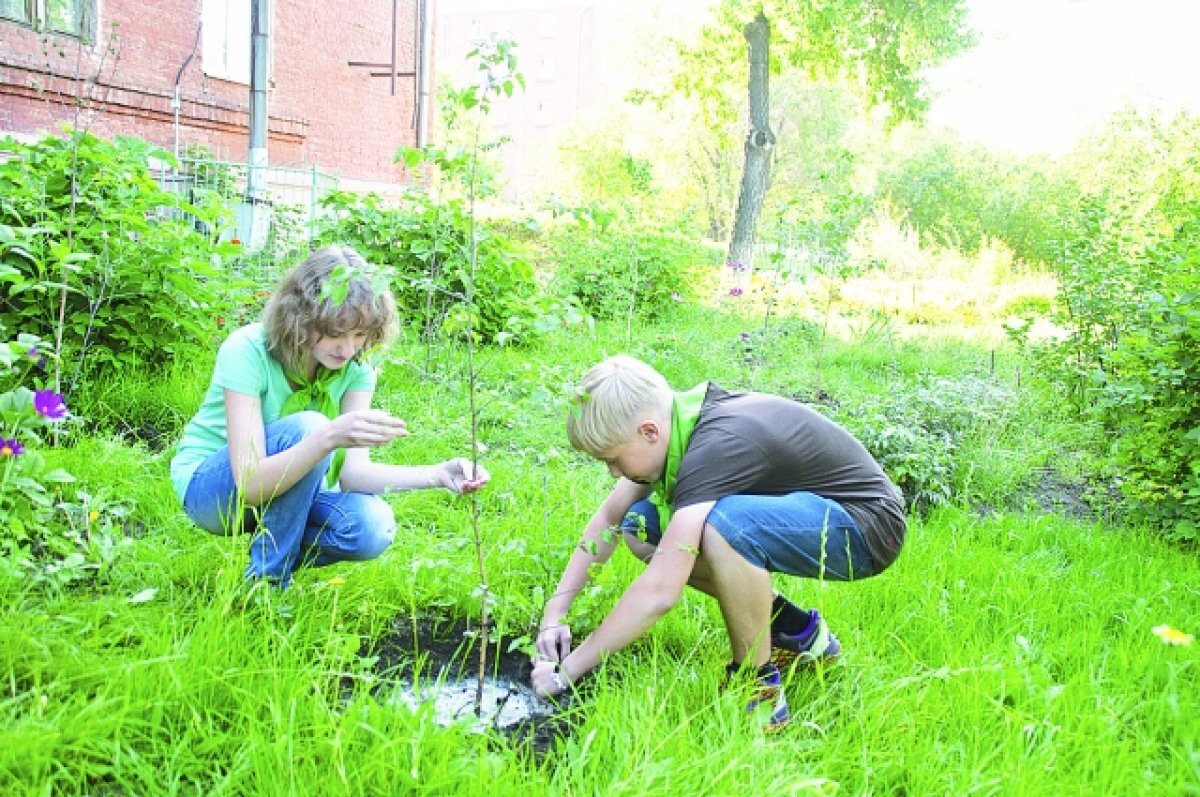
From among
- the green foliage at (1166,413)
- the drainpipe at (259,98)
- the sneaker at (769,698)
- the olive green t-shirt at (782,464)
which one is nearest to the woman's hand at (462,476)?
the olive green t-shirt at (782,464)

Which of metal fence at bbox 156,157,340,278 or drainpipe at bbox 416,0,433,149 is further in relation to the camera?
drainpipe at bbox 416,0,433,149

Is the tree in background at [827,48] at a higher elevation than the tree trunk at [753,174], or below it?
higher

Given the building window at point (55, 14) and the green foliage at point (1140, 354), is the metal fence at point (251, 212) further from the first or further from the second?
the green foliage at point (1140, 354)

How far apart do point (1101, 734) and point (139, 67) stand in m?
12.0

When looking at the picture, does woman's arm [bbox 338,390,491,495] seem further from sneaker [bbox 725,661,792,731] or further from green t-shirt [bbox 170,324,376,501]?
sneaker [bbox 725,661,792,731]

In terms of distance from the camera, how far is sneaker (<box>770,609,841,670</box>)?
7.54 ft

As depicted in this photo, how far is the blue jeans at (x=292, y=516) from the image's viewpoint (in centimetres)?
225

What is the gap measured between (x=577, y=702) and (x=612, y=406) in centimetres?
69

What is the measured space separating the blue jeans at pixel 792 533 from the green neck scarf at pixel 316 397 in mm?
809

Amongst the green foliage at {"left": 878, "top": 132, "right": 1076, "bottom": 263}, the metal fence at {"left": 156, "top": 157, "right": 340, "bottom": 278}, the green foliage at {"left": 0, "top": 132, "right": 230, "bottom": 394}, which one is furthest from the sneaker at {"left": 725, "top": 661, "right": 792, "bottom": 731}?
the green foliage at {"left": 878, "top": 132, "right": 1076, "bottom": 263}

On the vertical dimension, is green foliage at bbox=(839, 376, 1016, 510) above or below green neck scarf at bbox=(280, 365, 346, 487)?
below

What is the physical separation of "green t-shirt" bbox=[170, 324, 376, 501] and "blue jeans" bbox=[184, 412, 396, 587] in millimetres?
76

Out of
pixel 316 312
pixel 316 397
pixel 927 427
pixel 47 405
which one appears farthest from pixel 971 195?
pixel 47 405

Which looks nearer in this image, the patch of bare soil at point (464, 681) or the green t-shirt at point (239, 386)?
the patch of bare soil at point (464, 681)
